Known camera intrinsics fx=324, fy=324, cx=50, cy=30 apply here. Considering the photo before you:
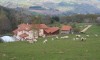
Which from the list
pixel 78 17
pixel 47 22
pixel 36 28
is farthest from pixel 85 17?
pixel 36 28

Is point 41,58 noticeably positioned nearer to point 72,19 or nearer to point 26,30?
point 26,30

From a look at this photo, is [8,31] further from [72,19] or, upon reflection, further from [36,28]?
[72,19]

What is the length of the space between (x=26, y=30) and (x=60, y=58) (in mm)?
62704

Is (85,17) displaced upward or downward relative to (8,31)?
downward

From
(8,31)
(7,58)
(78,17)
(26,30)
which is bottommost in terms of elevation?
(78,17)

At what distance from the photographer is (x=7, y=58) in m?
30.8

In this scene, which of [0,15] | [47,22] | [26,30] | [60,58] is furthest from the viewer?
[47,22]

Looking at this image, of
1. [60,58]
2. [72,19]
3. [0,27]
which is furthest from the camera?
[72,19]

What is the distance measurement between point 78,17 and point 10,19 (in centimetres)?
5370

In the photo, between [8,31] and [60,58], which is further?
[8,31]

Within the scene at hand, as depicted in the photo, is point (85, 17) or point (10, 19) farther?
point (85, 17)

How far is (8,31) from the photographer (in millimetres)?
110500

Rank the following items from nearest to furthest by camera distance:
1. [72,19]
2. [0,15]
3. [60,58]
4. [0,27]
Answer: [60,58]
[0,27]
[0,15]
[72,19]

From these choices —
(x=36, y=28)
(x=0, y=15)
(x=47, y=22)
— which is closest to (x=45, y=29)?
(x=36, y=28)
